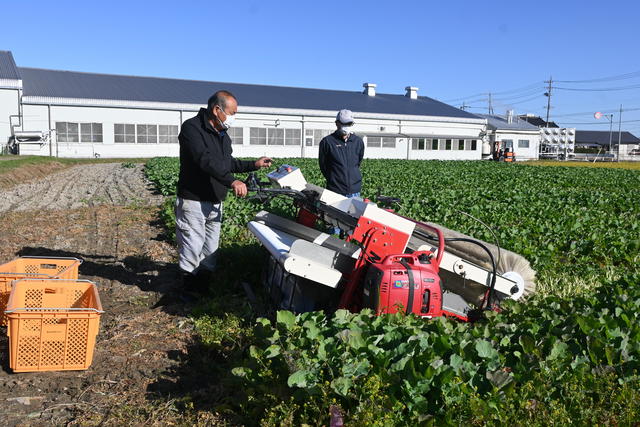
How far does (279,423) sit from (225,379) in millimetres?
926

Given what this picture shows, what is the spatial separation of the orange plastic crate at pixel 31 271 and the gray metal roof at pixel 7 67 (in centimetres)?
3730

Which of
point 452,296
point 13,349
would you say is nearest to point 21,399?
point 13,349

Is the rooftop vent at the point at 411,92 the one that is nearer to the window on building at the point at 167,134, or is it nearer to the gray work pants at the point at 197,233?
the window on building at the point at 167,134

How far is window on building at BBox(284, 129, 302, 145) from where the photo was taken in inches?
1845

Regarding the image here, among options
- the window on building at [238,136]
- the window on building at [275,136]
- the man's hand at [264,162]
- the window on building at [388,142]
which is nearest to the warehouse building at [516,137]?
the window on building at [388,142]

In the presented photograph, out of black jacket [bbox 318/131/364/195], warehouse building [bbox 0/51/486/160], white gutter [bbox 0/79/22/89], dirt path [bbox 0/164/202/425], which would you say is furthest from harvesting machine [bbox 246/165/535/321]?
white gutter [bbox 0/79/22/89]

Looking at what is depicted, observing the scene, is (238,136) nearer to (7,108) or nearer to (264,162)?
(7,108)

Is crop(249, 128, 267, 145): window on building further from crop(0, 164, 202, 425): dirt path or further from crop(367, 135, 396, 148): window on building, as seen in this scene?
crop(0, 164, 202, 425): dirt path

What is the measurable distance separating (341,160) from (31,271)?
3382 millimetres

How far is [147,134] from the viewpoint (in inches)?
1641

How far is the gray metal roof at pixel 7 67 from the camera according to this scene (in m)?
38.2

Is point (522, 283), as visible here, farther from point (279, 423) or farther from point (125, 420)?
point (125, 420)

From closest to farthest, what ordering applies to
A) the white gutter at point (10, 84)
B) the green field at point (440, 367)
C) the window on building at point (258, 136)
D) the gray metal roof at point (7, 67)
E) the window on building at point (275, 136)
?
1. the green field at point (440, 367)
2. the white gutter at point (10, 84)
3. the gray metal roof at point (7, 67)
4. the window on building at point (258, 136)
5. the window on building at point (275, 136)

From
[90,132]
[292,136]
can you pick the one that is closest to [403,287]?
[90,132]
